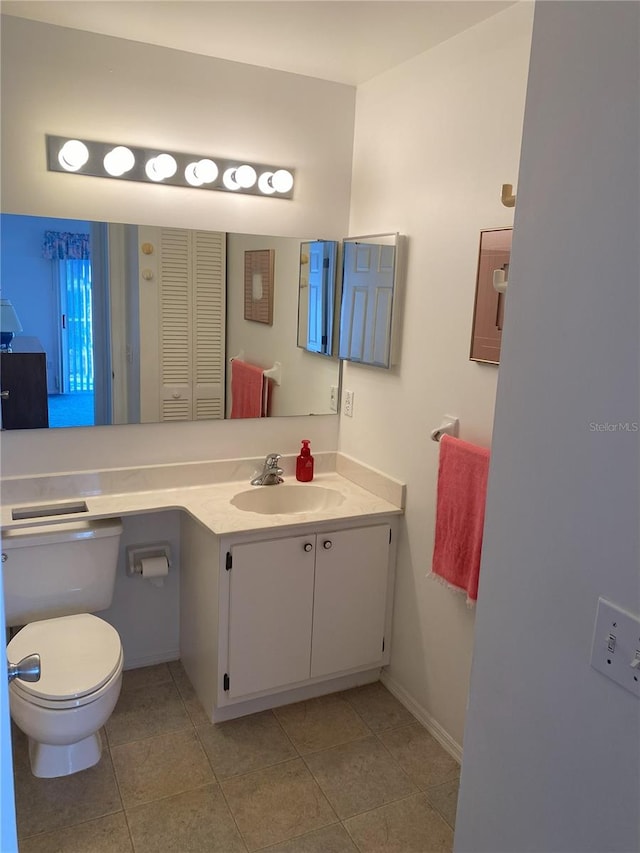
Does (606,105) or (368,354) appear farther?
(368,354)

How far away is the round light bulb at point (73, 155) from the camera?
2.29 m

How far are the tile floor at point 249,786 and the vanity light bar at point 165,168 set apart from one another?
201 centimetres

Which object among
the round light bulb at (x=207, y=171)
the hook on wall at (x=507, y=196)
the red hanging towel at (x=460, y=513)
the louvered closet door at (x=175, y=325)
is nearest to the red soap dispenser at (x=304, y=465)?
the louvered closet door at (x=175, y=325)

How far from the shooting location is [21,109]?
86.7 inches

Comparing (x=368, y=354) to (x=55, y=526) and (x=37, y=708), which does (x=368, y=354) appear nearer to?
(x=55, y=526)

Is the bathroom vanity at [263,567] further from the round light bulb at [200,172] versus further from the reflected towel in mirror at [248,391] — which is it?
the round light bulb at [200,172]

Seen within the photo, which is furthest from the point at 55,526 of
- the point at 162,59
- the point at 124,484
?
the point at 162,59

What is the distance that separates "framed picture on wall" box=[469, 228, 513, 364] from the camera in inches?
77.7

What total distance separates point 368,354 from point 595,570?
1.80 m

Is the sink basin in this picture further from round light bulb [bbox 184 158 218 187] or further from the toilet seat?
round light bulb [bbox 184 158 218 187]

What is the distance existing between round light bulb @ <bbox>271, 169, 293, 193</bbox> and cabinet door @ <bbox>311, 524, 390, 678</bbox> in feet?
4.55

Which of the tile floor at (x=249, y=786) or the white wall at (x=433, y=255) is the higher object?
the white wall at (x=433, y=255)

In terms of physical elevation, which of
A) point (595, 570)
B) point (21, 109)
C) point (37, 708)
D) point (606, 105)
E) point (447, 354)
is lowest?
point (37, 708)

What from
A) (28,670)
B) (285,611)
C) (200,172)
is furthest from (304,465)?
(28,670)
